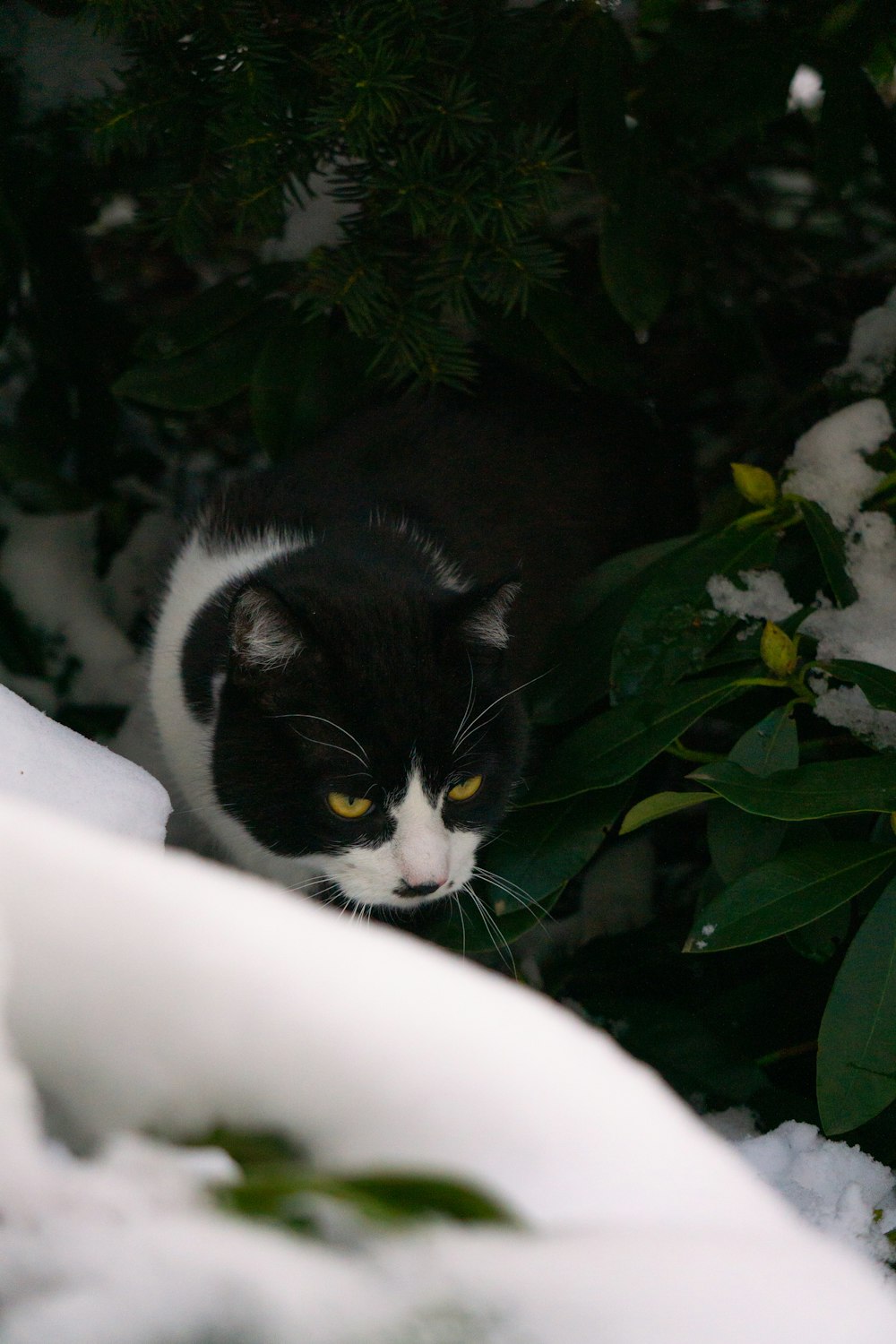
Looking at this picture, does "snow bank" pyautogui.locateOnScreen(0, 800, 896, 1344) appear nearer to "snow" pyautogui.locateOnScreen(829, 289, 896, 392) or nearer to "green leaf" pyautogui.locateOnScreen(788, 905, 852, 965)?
"green leaf" pyautogui.locateOnScreen(788, 905, 852, 965)

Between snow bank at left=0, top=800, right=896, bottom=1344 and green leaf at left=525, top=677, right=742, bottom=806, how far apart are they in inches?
27.7

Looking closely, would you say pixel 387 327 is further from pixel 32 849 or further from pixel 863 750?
pixel 32 849

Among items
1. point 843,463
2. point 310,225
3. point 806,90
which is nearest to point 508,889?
point 843,463

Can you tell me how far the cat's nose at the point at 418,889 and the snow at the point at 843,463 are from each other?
0.54 m

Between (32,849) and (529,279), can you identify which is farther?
(529,279)

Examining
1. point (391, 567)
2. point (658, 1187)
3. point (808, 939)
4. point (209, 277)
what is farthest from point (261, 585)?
point (209, 277)

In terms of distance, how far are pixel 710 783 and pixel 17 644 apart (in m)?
0.97

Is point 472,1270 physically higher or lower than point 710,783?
higher

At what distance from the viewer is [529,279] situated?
1.14 m

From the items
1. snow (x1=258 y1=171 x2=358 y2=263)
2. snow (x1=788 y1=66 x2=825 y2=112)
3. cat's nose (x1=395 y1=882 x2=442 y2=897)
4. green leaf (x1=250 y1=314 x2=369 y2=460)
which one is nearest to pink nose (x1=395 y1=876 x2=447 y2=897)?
cat's nose (x1=395 y1=882 x2=442 y2=897)

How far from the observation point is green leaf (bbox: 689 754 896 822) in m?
0.92

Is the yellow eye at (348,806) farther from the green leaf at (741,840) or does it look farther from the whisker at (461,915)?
the green leaf at (741,840)

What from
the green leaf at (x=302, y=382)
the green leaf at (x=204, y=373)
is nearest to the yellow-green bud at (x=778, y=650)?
the green leaf at (x=302, y=382)

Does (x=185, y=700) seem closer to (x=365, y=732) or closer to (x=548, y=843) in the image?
(x=365, y=732)
